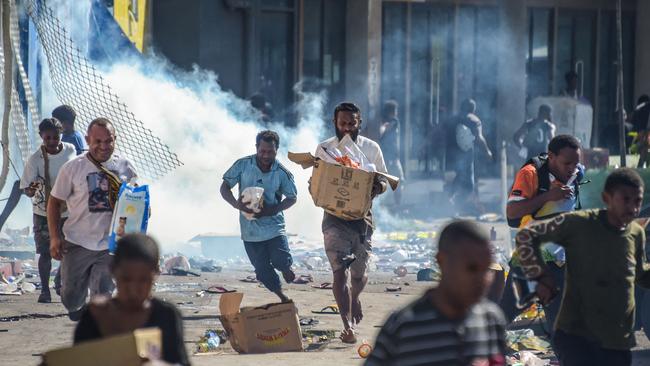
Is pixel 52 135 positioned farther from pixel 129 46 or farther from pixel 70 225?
pixel 129 46

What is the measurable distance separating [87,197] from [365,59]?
12.3 meters

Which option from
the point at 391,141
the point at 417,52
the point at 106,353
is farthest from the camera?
the point at 417,52

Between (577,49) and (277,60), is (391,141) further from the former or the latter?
(577,49)

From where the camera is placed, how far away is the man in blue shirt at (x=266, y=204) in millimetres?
9977

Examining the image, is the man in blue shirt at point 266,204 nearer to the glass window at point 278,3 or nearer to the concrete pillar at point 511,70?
the glass window at point 278,3

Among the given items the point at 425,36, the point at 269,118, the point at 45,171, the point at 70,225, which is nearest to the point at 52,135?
the point at 45,171

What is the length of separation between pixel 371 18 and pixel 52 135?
10524 millimetres

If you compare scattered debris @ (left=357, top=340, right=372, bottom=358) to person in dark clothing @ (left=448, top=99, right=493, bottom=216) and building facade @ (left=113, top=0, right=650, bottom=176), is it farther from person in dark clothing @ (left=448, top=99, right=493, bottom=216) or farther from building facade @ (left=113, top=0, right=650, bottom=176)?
person in dark clothing @ (left=448, top=99, right=493, bottom=216)

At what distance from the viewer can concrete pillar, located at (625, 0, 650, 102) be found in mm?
22719

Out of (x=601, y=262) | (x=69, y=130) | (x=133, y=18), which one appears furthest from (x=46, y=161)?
(x=133, y=18)

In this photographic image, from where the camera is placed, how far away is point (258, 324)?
878cm

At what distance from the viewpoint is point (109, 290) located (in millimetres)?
8102

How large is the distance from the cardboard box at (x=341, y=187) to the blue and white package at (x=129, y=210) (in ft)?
5.41

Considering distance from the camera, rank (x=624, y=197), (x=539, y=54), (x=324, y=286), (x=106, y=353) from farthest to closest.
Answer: (x=539, y=54), (x=324, y=286), (x=624, y=197), (x=106, y=353)
